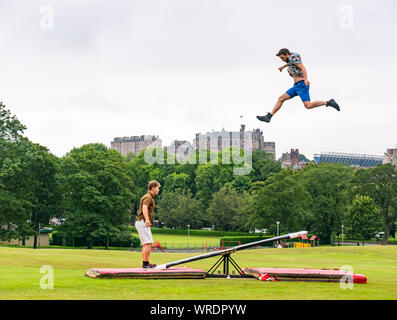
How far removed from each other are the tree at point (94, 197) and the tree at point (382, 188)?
49.3m

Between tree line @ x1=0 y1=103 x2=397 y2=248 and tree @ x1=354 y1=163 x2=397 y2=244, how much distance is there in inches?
7.4

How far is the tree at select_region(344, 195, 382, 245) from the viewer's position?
93.2 m

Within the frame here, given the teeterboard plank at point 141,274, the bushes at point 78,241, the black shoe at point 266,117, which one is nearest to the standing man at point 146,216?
the teeterboard plank at point 141,274

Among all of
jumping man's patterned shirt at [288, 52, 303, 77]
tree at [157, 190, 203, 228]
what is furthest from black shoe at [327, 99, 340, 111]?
tree at [157, 190, 203, 228]

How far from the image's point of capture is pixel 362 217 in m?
93.0

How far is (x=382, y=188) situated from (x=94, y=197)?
194 feet

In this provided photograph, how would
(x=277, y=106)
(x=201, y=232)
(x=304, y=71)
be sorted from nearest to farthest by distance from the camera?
(x=304, y=71), (x=277, y=106), (x=201, y=232)

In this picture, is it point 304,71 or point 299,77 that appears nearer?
→ point 304,71

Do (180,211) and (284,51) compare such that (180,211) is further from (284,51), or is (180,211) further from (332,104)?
(284,51)

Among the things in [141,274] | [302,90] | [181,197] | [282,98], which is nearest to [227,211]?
[181,197]

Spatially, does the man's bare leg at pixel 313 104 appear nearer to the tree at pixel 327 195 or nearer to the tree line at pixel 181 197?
the tree line at pixel 181 197

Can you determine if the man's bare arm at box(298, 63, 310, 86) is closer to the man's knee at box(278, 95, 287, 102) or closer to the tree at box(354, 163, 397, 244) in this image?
the man's knee at box(278, 95, 287, 102)
